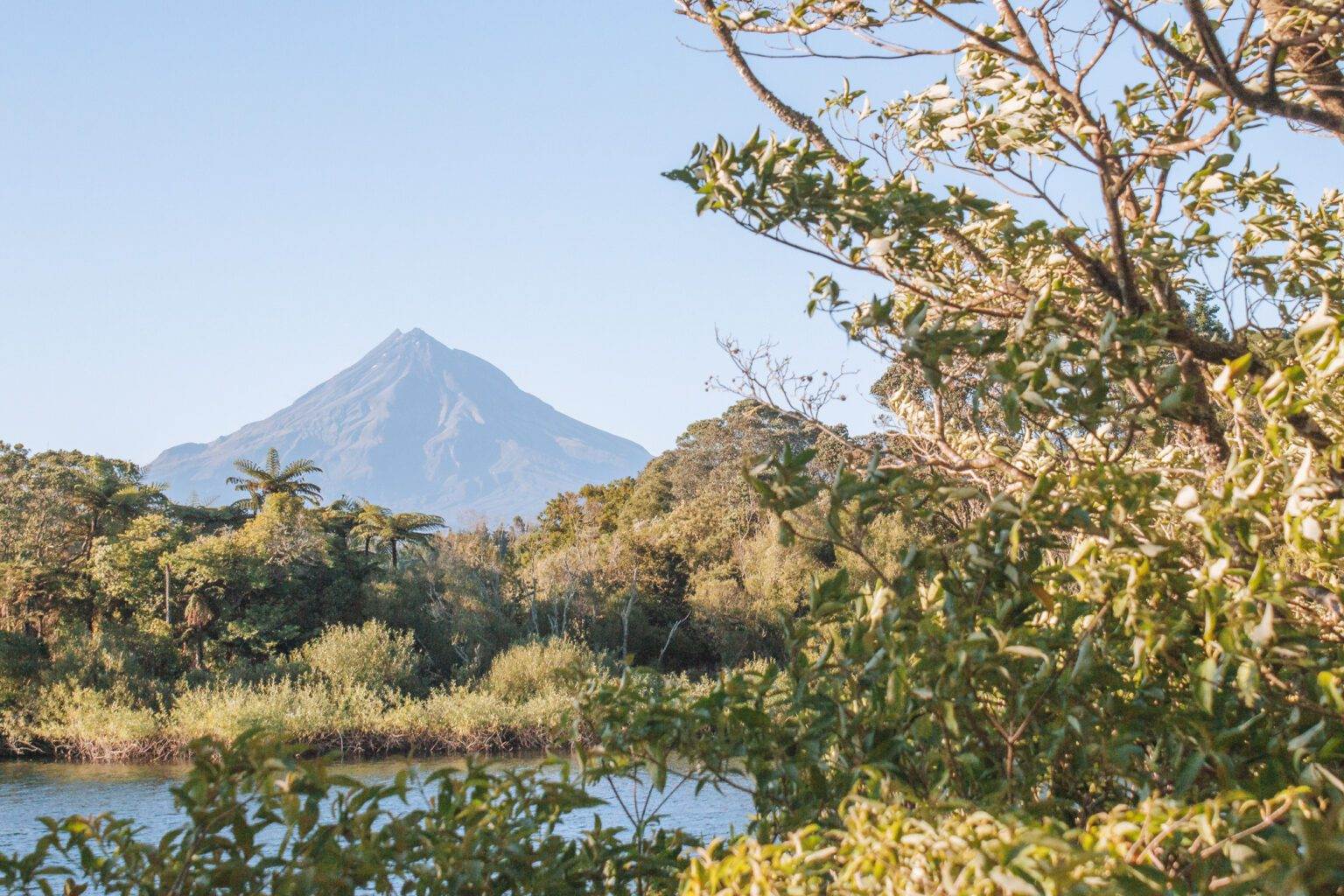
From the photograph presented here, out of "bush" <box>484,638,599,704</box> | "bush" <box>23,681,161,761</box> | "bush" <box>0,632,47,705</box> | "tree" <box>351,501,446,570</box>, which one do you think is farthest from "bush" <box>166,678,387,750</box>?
"tree" <box>351,501,446,570</box>

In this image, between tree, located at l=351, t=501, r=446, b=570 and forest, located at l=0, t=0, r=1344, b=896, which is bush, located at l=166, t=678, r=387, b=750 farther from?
forest, located at l=0, t=0, r=1344, b=896

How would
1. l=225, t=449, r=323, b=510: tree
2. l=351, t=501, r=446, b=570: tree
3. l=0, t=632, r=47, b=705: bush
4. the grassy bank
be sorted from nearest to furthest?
1. the grassy bank
2. l=0, t=632, r=47, b=705: bush
3. l=351, t=501, r=446, b=570: tree
4. l=225, t=449, r=323, b=510: tree

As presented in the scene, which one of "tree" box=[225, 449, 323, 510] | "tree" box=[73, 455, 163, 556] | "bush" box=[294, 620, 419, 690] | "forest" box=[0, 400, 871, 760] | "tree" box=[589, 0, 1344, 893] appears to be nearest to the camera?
"tree" box=[589, 0, 1344, 893]

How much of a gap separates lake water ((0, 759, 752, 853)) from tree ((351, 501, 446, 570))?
8.60 meters

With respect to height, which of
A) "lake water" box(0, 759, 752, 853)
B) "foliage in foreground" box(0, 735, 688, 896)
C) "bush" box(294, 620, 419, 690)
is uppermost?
"foliage in foreground" box(0, 735, 688, 896)

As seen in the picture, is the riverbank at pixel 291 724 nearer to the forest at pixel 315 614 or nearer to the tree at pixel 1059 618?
the forest at pixel 315 614

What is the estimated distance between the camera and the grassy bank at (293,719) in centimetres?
1983

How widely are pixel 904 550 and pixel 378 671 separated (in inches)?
853

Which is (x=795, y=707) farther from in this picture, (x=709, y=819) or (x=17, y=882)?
(x=709, y=819)

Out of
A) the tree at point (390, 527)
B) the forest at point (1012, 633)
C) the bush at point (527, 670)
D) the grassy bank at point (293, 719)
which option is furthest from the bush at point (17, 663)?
the forest at point (1012, 633)

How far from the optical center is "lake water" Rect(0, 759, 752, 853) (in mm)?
13523

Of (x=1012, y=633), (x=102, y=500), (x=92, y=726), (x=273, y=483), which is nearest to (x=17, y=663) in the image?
(x=92, y=726)

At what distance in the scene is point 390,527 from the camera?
28.9 meters

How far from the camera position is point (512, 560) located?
3681 centimetres
